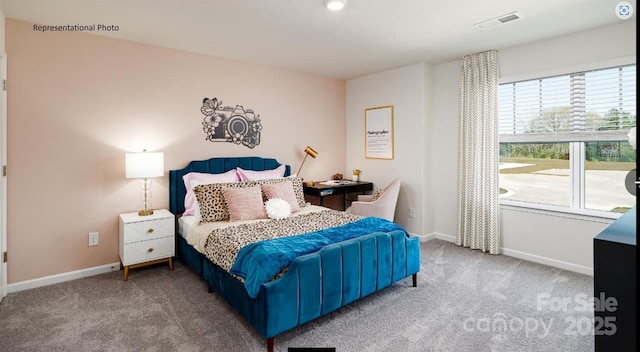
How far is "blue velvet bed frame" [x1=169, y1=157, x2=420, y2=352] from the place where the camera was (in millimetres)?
2113

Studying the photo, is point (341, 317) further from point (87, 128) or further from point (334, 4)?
point (87, 128)

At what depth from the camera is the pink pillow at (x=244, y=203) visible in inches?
130

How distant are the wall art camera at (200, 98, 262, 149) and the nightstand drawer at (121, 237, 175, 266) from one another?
4.40 feet

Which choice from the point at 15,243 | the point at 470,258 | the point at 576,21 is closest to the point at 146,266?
the point at 15,243

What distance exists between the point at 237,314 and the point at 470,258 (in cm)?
267

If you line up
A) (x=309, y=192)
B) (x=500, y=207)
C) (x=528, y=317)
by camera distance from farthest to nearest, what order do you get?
(x=309, y=192), (x=500, y=207), (x=528, y=317)

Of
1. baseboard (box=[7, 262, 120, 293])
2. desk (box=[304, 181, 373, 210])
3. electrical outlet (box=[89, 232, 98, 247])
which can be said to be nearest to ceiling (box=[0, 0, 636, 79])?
desk (box=[304, 181, 373, 210])

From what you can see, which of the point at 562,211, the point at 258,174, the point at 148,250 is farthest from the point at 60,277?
the point at 562,211

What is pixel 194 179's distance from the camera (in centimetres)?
373

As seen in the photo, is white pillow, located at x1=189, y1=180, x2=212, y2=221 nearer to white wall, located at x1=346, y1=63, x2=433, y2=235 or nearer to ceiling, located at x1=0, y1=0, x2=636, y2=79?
ceiling, located at x1=0, y1=0, x2=636, y2=79

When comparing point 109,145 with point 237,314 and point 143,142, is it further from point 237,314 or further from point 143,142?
point 237,314

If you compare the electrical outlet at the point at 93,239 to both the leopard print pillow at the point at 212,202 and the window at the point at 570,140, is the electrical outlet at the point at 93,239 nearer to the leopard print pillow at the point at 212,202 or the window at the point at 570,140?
the leopard print pillow at the point at 212,202

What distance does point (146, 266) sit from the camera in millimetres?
3598

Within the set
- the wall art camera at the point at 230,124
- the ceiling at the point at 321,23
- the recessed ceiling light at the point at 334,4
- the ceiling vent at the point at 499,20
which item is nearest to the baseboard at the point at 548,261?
the ceiling at the point at 321,23
